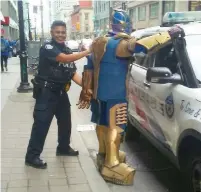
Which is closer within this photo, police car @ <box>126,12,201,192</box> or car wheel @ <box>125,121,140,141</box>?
police car @ <box>126,12,201,192</box>

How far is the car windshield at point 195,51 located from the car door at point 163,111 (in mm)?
277

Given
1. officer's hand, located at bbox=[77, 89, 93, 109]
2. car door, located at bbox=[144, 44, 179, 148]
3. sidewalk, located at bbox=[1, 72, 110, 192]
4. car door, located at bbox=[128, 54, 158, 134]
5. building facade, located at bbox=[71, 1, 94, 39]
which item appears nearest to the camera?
car door, located at bbox=[144, 44, 179, 148]

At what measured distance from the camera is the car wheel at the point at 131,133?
6.07 metres

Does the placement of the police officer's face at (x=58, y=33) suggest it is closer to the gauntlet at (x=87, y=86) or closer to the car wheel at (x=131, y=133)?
the gauntlet at (x=87, y=86)

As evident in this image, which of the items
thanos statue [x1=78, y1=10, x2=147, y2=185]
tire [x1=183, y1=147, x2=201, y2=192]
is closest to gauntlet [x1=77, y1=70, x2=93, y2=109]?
thanos statue [x1=78, y1=10, x2=147, y2=185]

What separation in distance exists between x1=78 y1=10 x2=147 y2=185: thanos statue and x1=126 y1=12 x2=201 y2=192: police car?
33 cm

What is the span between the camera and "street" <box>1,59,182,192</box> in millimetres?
4098

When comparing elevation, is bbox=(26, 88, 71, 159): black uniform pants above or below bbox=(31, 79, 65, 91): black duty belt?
below

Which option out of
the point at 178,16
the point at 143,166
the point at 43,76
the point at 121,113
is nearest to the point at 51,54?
the point at 43,76

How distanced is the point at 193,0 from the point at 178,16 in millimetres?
27195

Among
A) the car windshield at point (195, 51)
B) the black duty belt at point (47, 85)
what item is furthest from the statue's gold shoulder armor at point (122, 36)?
the black duty belt at point (47, 85)

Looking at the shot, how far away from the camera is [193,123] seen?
338 centimetres

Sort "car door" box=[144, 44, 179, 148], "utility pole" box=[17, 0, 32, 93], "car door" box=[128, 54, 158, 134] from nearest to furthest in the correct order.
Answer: "car door" box=[144, 44, 179, 148] < "car door" box=[128, 54, 158, 134] < "utility pole" box=[17, 0, 32, 93]

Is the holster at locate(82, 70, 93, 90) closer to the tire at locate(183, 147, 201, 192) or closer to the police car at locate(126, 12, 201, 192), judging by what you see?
the police car at locate(126, 12, 201, 192)
